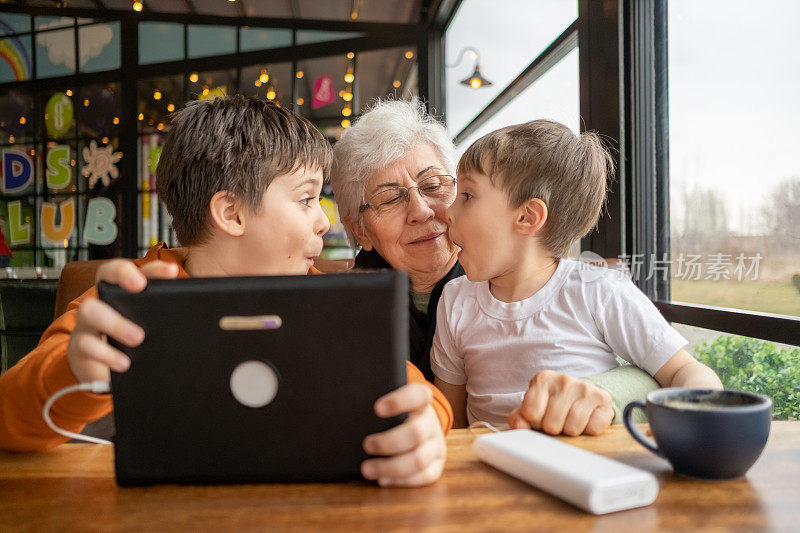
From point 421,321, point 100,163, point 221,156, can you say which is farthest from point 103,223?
point 221,156

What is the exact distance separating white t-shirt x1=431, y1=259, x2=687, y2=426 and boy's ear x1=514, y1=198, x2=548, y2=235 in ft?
0.36

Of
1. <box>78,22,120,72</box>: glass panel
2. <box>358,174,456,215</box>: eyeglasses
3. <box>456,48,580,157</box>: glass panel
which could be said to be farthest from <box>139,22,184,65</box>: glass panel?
<box>358,174,456,215</box>: eyeglasses

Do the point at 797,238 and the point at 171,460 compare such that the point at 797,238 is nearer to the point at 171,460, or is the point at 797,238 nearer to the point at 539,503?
the point at 539,503

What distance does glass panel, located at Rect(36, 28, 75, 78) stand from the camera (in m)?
4.90

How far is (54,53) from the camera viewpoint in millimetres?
4930

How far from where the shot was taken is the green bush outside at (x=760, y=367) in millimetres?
1657

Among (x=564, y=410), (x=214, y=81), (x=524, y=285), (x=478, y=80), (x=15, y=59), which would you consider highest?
(x=15, y=59)

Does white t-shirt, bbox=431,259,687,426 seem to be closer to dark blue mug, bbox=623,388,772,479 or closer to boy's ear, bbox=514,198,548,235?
boy's ear, bbox=514,198,548,235

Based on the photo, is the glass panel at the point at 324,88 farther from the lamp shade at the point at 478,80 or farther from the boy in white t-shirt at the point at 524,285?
the boy in white t-shirt at the point at 524,285

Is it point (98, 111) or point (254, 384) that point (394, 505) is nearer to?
point (254, 384)

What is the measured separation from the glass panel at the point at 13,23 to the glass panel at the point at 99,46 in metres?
0.47

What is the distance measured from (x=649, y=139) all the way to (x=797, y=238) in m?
0.76

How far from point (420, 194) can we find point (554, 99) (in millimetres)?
1313

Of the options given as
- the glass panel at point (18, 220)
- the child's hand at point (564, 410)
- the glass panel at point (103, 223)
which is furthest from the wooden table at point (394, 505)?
the glass panel at point (18, 220)
